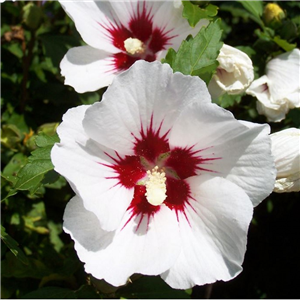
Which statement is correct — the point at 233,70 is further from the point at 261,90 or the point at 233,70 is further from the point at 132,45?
the point at 132,45

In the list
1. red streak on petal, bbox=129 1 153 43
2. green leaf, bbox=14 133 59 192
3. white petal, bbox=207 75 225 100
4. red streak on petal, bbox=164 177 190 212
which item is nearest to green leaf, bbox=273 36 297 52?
white petal, bbox=207 75 225 100

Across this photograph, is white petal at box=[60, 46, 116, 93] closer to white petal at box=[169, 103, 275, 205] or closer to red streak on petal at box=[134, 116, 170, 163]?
red streak on petal at box=[134, 116, 170, 163]

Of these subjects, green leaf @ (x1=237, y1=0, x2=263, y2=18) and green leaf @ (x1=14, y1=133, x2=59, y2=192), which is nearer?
green leaf @ (x1=14, y1=133, x2=59, y2=192)

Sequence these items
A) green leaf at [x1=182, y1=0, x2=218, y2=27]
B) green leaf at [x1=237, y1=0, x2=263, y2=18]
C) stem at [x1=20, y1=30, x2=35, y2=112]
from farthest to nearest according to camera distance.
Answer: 1. stem at [x1=20, y1=30, x2=35, y2=112]
2. green leaf at [x1=237, y1=0, x2=263, y2=18]
3. green leaf at [x1=182, y1=0, x2=218, y2=27]

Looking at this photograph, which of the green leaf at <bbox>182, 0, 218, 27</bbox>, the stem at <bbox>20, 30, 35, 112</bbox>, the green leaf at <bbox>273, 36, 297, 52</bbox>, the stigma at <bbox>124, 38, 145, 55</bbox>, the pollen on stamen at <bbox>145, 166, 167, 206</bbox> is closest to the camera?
the pollen on stamen at <bbox>145, 166, 167, 206</bbox>

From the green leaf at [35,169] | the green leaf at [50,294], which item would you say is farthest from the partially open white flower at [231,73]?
the green leaf at [50,294]

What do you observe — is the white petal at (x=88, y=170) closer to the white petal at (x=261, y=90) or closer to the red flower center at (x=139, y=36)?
the red flower center at (x=139, y=36)
